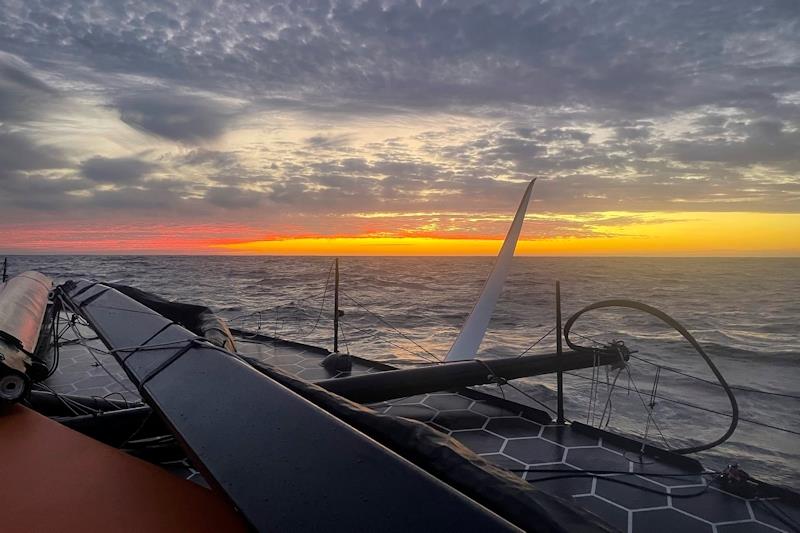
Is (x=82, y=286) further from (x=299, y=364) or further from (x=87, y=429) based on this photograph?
(x=87, y=429)

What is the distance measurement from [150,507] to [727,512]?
6.11 m

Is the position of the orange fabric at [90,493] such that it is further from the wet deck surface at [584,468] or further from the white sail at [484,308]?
the white sail at [484,308]

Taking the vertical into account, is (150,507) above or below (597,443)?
above

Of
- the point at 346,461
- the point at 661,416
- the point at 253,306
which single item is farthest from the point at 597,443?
the point at 253,306

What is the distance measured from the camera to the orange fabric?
182 centimetres

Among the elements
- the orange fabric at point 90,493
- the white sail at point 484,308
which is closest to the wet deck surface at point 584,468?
the orange fabric at point 90,493

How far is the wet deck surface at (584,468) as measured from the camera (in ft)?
16.7

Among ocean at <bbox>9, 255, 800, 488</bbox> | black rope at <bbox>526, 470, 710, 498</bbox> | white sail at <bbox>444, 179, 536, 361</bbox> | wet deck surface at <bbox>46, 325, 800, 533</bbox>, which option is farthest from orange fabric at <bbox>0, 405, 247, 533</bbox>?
white sail at <bbox>444, 179, 536, 361</bbox>

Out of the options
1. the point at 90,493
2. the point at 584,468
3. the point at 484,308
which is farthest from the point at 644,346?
the point at 90,493

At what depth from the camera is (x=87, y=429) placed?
171 inches

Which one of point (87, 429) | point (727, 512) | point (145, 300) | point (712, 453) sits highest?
point (145, 300)

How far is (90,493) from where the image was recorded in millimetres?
2004

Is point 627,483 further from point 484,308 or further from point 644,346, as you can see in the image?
point 644,346

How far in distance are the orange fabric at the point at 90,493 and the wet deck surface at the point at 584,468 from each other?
117 inches
